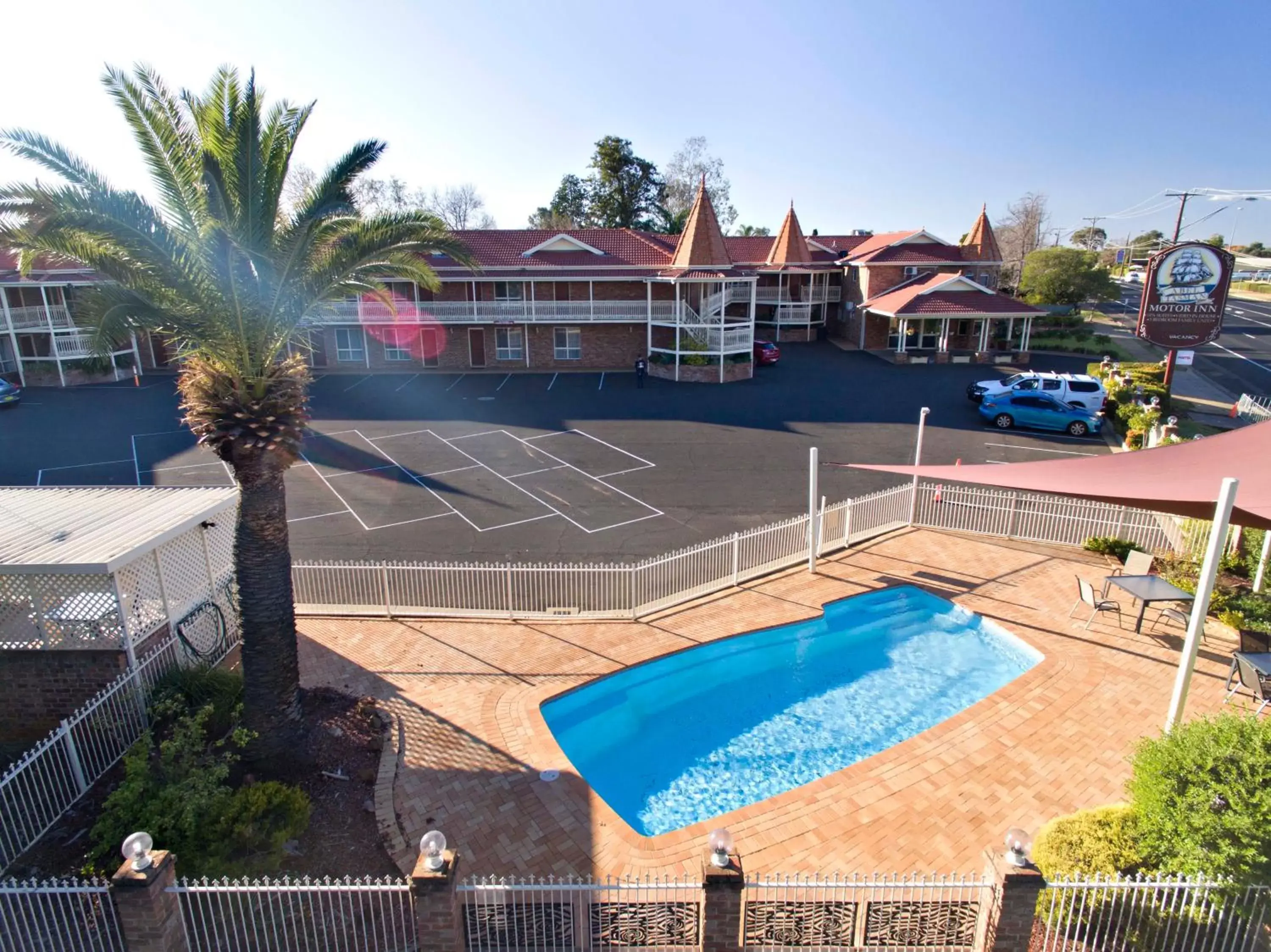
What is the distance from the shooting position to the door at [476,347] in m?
38.0

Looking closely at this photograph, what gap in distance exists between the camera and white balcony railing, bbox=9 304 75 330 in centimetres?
3341

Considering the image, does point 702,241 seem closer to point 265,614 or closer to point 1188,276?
point 1188,276

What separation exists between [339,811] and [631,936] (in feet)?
11.9

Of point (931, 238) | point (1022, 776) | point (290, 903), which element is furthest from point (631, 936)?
point (931, 238)

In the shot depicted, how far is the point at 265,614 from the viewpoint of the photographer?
8469 mm

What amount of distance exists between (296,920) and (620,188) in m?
55.9

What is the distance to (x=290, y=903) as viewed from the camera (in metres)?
6.13

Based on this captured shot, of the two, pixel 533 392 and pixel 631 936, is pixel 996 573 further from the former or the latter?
pixel 533 392

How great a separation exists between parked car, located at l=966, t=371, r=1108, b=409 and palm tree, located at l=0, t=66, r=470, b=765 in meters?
24.8

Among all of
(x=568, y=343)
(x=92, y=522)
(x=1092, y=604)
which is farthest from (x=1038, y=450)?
(x=92, y=522)

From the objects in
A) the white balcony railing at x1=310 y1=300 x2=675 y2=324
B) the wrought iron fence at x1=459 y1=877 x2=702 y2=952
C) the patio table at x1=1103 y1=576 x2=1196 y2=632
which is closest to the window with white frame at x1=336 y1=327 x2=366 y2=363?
the white balcony railing at x1=310 y1=300 x2=675 y2=324

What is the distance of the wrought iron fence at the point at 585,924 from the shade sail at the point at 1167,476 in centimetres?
676

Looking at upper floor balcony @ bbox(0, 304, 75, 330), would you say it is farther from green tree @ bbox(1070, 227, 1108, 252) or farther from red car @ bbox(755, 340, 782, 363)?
green tree @ bbox(1070, 227, 1108, 252)

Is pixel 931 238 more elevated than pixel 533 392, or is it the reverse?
pixel 931 238
